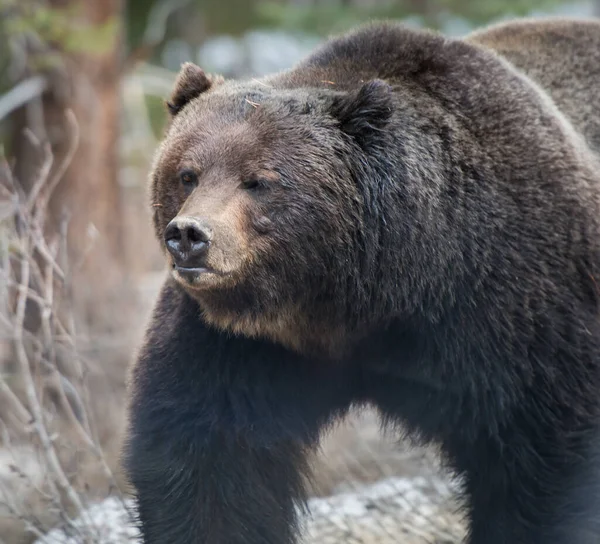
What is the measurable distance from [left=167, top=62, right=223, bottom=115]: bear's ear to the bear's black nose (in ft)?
3.14

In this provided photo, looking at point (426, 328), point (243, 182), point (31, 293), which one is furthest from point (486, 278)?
point (31, 293)

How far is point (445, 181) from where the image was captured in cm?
403

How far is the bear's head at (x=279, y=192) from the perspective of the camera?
3.71 meters

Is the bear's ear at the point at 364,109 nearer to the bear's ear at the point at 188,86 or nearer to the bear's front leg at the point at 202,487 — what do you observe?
the bear's ear at the point at 188,86

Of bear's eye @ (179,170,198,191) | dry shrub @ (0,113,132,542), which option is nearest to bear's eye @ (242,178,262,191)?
bear's eye @ (179,170,198,191)

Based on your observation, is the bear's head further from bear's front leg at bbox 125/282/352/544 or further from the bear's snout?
bear's front leg at bbox 125/282/352/544

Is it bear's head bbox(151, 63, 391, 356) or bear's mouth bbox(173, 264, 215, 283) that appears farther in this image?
bear's head bbox(151, 63, 391, 356)

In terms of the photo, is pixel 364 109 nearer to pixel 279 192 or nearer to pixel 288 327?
pixel 279 192

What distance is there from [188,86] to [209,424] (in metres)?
1.42

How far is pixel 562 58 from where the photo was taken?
5.43 m

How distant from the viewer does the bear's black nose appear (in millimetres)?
3369

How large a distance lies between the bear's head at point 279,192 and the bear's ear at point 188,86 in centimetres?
16

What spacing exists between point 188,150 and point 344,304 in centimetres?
88

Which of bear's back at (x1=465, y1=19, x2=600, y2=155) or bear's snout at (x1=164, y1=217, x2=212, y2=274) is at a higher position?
bear's back at (x1=465, y1=19, x2=600, y2=155)
